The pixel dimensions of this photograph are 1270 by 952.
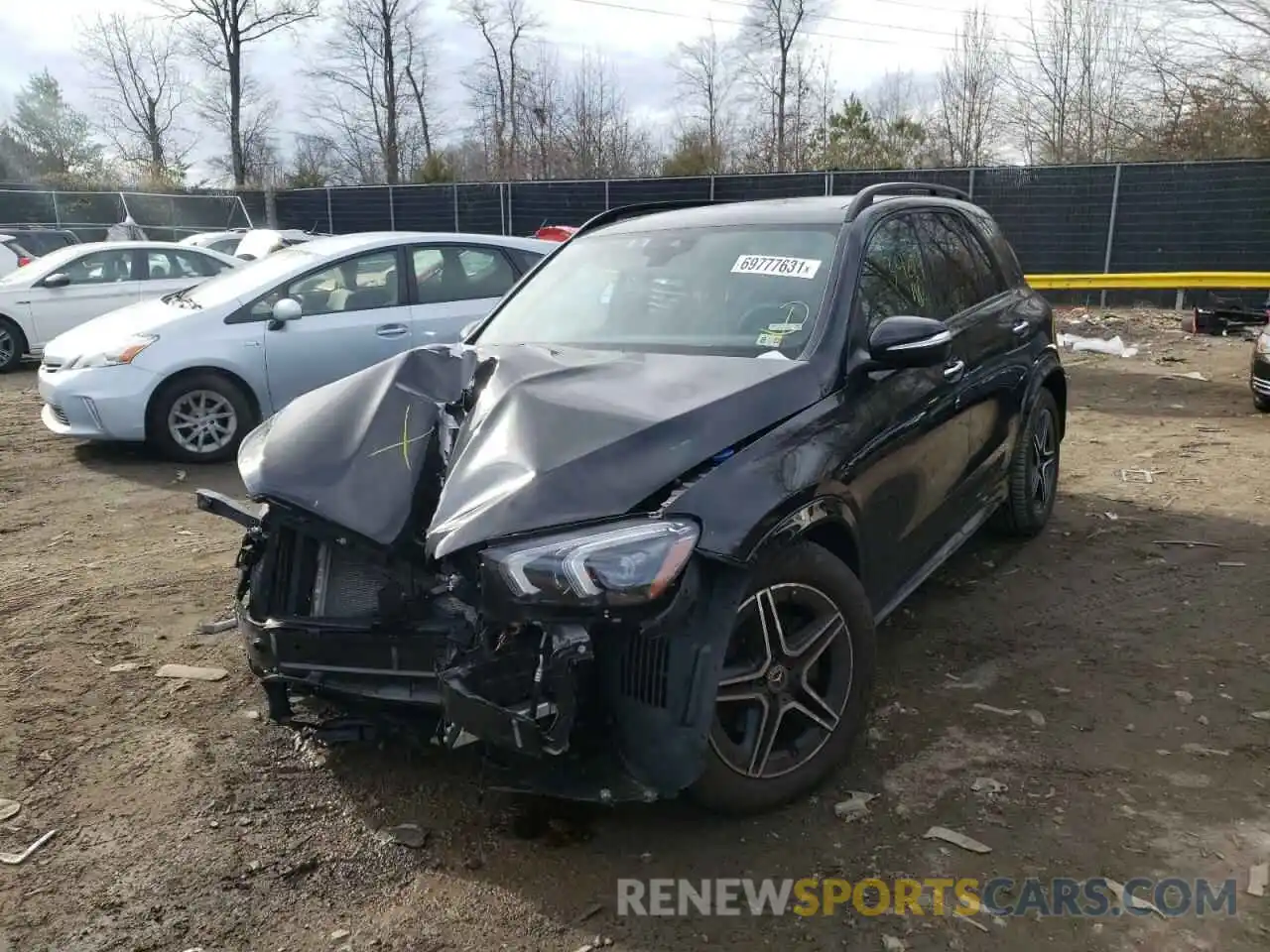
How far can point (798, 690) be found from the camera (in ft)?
9.20

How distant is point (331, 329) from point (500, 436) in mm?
4861

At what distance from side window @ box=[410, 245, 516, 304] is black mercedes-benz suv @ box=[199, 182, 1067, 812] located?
12.4ft

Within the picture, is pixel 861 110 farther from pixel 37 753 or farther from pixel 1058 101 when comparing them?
pixel 37 753

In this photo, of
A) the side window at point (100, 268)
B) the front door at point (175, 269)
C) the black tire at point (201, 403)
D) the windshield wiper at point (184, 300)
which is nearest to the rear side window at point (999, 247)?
the black tire at point (201, 403)

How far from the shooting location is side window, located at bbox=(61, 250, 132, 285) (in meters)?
11.9

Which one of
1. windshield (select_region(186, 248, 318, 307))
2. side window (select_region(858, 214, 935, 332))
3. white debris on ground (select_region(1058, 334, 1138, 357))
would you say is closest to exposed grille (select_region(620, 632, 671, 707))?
side window (select_region(858, 214, 935, 332))

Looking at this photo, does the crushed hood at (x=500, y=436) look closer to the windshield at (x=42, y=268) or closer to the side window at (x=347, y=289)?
the side window at (x=347, y=289)

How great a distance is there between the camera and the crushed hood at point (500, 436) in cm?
252

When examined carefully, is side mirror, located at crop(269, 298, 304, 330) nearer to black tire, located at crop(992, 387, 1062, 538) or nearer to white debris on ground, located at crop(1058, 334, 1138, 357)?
black tire, located at crop(992, 387, 1062, 538)

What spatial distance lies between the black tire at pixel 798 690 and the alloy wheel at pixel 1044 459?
8.55 ft

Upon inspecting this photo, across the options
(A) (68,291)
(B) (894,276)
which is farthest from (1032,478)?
(A) (68,291)

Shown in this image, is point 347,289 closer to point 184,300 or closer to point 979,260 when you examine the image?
point 184,300

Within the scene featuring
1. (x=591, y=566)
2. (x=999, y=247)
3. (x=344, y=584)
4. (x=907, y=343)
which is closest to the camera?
(x=591, y=566)

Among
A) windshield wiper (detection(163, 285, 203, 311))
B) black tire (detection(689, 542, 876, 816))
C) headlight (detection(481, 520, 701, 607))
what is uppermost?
windshield wiper (detection(163, 285, 203, 311))
